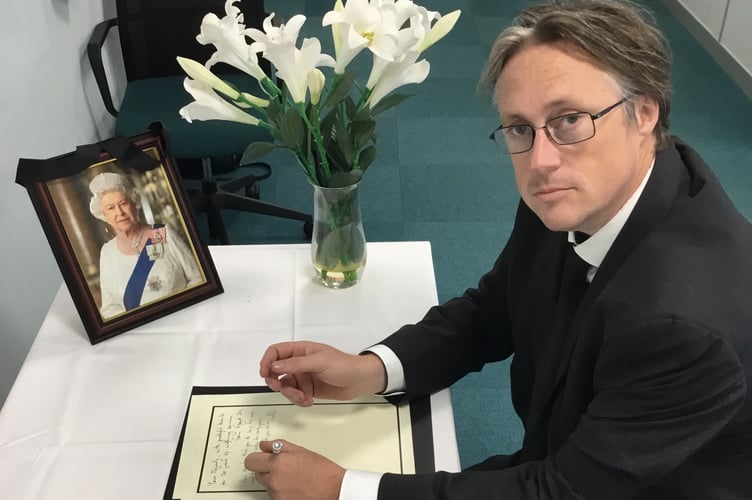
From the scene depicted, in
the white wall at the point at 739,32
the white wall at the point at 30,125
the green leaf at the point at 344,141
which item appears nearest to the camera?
the green leaf at the point at 344,141

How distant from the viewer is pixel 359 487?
100cm

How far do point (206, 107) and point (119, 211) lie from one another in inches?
10.0

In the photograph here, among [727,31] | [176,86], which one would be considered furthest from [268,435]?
[727,31]

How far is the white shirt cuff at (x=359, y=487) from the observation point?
99cm

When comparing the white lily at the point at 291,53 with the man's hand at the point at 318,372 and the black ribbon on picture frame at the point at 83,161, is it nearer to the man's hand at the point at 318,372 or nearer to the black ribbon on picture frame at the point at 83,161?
the black ribbon on picture frame at the point at 83,161

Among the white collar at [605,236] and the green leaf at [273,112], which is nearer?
the white collar at [605,236]

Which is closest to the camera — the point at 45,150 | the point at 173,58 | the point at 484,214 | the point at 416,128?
the point at 45,150

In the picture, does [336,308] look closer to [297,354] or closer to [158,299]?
[297,354]

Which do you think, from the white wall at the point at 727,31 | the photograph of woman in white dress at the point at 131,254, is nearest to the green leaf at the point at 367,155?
the photograph of woman in white dress at the point at 131,254

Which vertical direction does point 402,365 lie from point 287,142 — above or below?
below

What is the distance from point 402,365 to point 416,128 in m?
2.50

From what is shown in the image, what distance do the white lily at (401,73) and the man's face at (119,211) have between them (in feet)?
1.48

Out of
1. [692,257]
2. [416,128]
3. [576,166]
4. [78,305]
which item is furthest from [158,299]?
[416,128]

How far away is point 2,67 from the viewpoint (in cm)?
198
